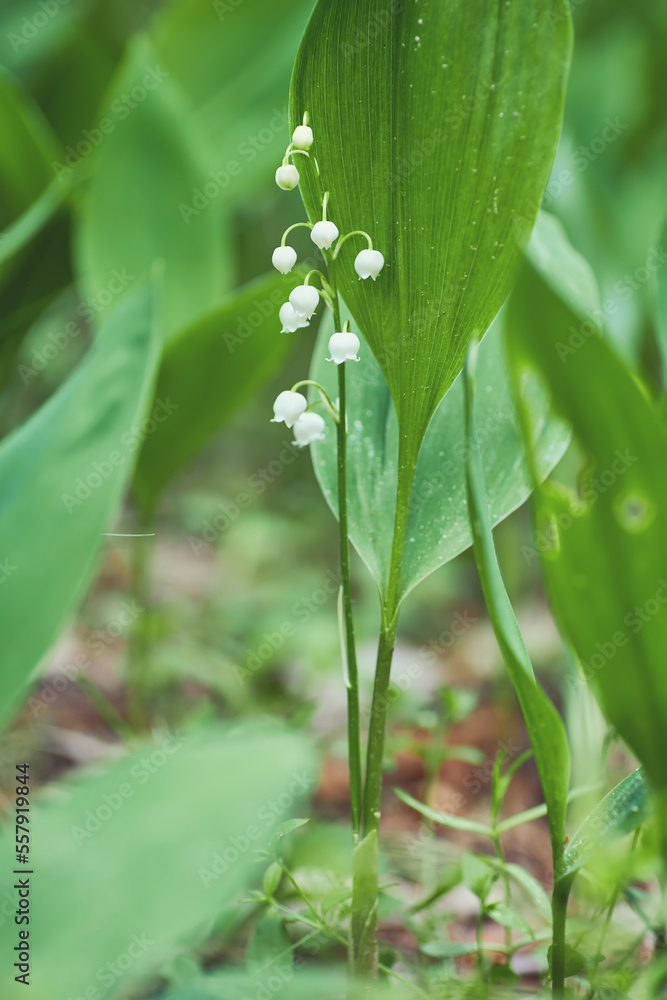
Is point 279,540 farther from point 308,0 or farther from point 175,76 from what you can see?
point 308,0

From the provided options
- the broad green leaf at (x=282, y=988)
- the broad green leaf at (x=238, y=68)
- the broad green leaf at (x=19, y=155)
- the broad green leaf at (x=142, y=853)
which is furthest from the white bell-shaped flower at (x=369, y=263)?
the broad green leaf at (x=238, y=68)

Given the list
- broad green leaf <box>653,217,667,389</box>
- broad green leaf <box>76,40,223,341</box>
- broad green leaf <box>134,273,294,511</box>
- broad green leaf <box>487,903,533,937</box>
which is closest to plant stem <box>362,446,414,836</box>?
broad green leaf <box>487,903,533,937</box>

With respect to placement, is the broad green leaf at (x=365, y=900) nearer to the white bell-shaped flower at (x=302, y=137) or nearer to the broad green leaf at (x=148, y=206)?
the white bell-shaped flower at (x=302, y=137)

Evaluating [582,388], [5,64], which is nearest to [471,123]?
[582,388]

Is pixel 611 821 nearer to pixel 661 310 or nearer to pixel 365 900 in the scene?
pixel 365 900

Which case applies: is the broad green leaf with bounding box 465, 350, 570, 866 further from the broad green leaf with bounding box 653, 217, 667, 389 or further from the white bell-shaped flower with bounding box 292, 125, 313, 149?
the broad green leaf with bounding box 653, 217, 667, 389

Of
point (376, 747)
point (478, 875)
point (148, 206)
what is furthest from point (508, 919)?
point (148, 206)
